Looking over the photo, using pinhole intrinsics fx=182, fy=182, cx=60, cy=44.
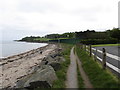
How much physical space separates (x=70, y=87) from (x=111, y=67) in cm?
279

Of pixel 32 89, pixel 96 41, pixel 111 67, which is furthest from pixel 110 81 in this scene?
pixel 96 41

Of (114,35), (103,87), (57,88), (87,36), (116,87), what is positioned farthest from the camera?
(87,36)

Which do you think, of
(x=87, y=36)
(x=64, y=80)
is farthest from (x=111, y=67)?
(x=87, y=36)

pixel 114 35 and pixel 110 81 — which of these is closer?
pixel 110 81

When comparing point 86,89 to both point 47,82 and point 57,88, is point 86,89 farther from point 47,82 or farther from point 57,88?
point 47,82

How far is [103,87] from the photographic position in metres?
7.11

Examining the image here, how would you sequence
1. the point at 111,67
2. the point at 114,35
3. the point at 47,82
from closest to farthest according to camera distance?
the point at 47,82
the point at 111,67
the point at 114,35

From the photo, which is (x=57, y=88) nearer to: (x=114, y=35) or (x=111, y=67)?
(x=111, y=67)

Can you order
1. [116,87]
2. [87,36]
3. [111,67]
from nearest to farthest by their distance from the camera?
[116,87] → [111,67] → [87,36]

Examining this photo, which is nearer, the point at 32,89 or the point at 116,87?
the point at 116,87

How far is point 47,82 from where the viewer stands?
9352 millimetres

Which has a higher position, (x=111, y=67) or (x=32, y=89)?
→ (x=111, y=67)

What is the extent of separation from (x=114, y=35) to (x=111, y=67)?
139 feet

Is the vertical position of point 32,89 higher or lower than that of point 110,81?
lower
